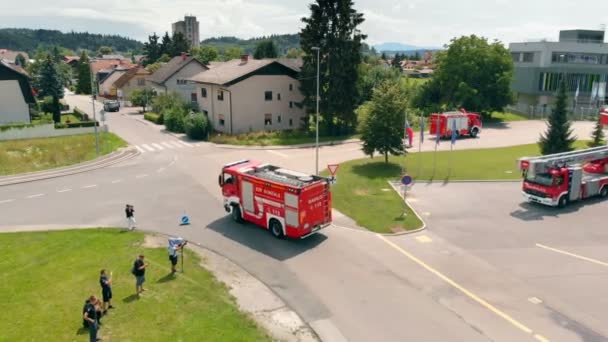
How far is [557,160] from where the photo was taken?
28000mm

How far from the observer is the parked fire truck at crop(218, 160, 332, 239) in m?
20.9

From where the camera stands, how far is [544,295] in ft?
54.9

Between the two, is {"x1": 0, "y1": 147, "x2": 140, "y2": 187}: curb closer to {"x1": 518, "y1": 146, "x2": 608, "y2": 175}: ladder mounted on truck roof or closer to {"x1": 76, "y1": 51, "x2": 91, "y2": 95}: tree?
{"x1": 518, "y1": 146, "x2": 608, "y2": 175}: ladder mounted on truck roof

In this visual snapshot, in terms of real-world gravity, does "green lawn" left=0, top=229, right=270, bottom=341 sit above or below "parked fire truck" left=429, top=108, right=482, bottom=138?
below

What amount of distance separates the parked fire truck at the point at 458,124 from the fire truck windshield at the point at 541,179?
21300 millimetres

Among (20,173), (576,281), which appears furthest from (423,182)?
(20,173)

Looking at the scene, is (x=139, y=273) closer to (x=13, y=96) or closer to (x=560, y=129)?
(x=560, y=129)

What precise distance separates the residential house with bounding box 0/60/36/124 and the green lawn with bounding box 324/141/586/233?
127 feet

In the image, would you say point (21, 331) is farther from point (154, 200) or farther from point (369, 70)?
point (369, 70)

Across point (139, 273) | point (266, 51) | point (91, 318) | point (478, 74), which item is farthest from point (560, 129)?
point (266, 51)

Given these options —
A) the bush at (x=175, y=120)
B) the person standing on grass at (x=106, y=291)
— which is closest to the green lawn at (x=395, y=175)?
the person standing on grass at (x=106, y=291)

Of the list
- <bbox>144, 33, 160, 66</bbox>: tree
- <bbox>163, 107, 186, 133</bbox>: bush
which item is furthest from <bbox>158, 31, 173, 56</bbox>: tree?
<bbox>163, 107, 186, 133</bbox>: bush

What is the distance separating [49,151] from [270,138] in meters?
20.3

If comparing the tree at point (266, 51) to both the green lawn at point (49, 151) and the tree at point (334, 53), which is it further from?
the green lawn at point (49, 151)
